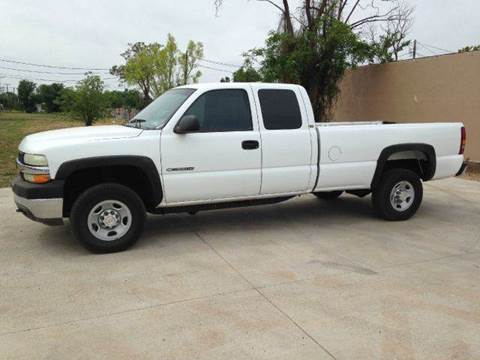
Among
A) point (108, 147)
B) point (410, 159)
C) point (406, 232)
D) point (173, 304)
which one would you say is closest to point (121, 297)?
point (173, 304)

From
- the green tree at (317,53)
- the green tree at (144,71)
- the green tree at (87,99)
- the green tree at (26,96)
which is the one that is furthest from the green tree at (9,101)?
the green tree at (317,53)

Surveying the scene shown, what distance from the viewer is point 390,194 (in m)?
6.71

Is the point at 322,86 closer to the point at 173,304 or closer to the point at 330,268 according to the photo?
the point at 330,268

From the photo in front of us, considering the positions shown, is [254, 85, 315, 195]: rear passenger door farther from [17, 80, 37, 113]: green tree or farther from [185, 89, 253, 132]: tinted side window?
[17, 80, 37, 113]: green tree

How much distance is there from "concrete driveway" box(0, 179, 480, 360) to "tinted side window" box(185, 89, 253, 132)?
139 centimetres

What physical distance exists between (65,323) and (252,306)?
4.86ft

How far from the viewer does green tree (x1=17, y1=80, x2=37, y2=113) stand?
108875mm

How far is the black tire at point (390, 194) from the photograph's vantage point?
6.67 m

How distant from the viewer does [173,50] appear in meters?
43.2

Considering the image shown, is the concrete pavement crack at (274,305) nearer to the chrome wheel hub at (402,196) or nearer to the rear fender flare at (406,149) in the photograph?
the rear fender flare at (406,149)

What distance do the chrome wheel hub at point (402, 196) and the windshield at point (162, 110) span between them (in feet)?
10.7

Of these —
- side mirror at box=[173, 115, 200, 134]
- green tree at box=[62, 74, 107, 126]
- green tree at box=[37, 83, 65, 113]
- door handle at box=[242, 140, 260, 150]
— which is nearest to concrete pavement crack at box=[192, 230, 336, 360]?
door handle at box=[242, 140, 260, 150]

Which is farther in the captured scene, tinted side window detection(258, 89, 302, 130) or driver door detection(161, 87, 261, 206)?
tinted side window detection(258, 89, 302, 130)

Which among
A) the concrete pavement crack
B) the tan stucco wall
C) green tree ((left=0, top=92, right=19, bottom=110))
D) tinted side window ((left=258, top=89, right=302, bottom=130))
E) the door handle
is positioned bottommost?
the concrete pavement crack
